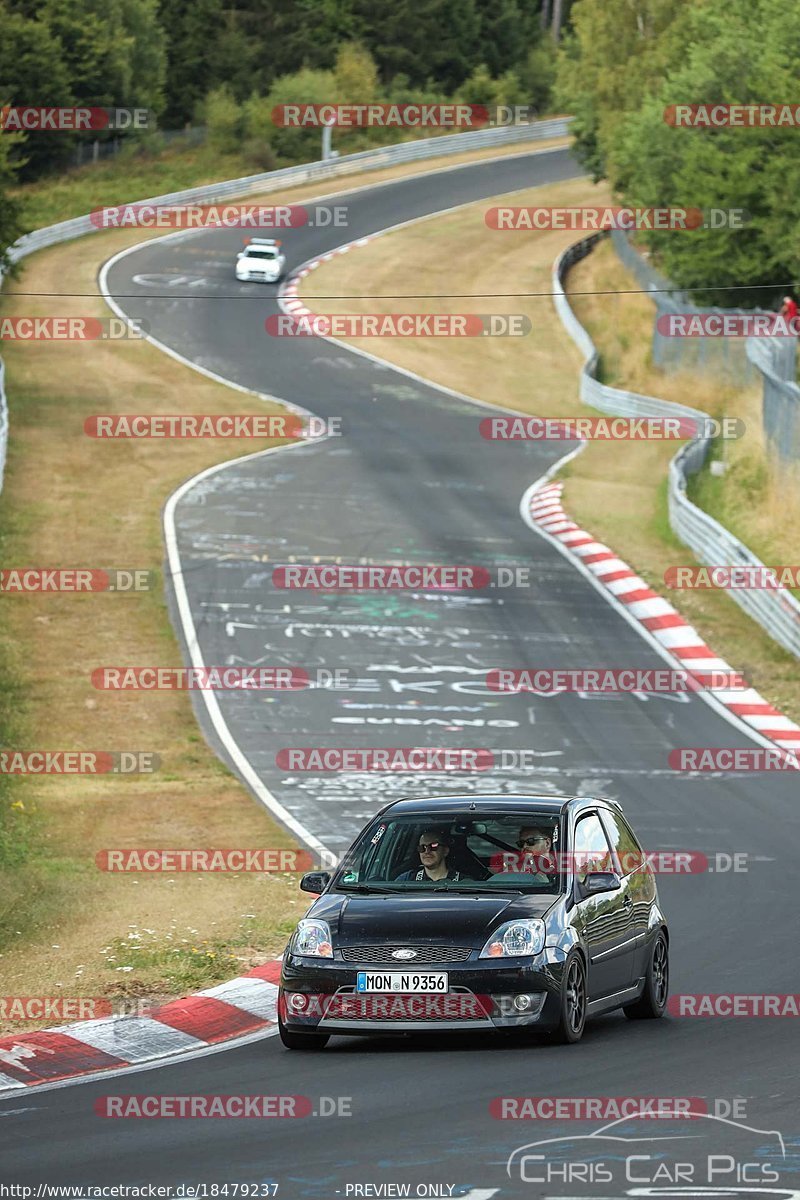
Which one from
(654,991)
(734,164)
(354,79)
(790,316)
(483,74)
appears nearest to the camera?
(654,991)

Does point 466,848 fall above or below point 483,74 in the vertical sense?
above

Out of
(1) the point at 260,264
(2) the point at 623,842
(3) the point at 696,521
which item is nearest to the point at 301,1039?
(2) the point at 623,842

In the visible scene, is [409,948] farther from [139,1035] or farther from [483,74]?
[483,74]

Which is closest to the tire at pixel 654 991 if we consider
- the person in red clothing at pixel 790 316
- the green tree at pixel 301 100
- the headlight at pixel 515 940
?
the headlight at pixel 515 940

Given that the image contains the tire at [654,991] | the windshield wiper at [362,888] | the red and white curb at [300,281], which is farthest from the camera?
the red and white curb at [300,281]

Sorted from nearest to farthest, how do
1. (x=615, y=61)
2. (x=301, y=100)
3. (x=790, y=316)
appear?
(x=790, y=316), (x=615, y=61), (x=301, y=100)

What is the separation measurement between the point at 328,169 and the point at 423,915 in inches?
3062

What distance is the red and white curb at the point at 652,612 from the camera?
24.9m

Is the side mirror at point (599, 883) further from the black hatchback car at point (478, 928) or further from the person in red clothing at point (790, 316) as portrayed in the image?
the person in red clothing at point (790, 316)

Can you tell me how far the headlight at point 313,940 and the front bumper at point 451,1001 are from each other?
3.0 inches

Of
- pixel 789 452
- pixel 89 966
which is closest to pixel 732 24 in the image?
pixel 789 452

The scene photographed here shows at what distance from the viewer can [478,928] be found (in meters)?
10.5

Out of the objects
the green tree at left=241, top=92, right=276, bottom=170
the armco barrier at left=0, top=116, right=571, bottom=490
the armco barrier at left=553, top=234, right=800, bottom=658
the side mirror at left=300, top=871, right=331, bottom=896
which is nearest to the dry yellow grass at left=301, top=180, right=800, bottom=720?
the armco barrier at left=553, top=234, right=800, bottom=658

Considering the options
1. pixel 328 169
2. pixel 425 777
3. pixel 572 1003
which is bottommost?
pixel 328 169
